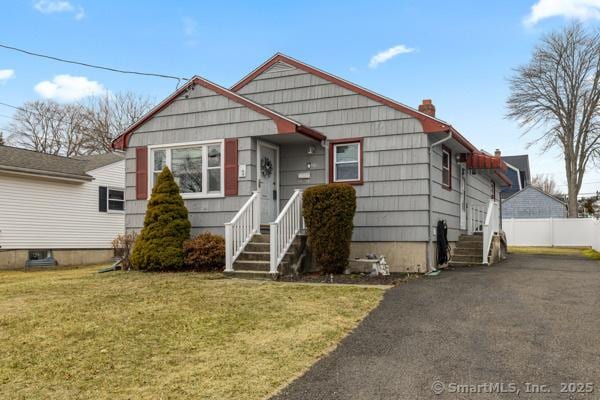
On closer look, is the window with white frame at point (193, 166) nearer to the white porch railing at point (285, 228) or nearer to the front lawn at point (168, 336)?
the white porch railing at point (285, 228)

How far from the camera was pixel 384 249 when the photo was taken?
1096cm

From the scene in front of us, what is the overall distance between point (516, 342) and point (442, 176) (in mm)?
7436

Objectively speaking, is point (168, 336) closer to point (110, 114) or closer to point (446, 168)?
point (446, 168)

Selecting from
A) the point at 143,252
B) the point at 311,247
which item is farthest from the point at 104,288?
the point at 311,247

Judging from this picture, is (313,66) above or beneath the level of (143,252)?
above

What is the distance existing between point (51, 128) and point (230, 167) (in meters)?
25.7

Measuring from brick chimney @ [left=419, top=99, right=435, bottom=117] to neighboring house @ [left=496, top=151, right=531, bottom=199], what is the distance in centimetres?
3015

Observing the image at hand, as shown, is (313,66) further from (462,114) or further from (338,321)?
(462,114)

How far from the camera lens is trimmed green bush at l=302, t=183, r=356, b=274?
9508 millimetres

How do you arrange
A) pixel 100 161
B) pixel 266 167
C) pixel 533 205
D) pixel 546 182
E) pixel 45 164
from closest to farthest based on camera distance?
pixel 266 167 < pixel 45 164 < pixel 100 161 < pixel 533 205 < pixel 546 182

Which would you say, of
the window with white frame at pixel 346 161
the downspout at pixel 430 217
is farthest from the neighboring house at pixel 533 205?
the window with white frame at pixel 346 161

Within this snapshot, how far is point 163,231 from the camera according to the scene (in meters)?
10.5

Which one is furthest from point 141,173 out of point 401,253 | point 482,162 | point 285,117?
point 482,162

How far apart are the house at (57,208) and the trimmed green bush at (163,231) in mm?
7847
